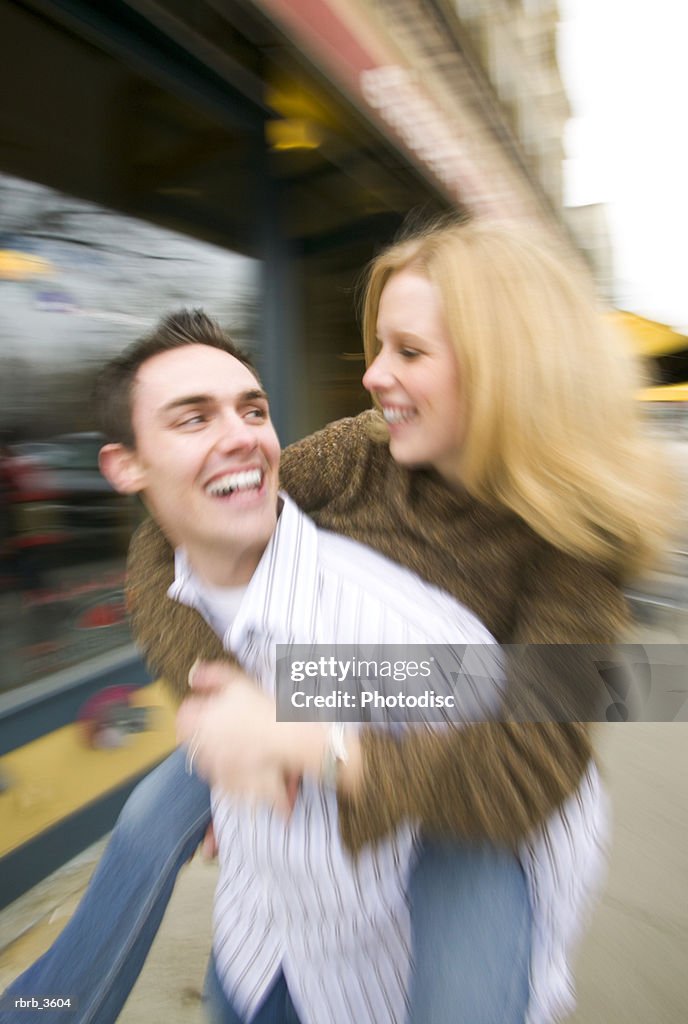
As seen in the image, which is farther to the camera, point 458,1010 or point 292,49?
point 292,49

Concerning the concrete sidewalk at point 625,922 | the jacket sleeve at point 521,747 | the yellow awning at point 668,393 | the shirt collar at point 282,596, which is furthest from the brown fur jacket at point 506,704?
the concrete sidewalk at point 625,922

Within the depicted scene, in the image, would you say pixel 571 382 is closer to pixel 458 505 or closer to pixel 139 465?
pixel 458 505

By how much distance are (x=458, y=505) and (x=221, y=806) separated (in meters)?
0.46

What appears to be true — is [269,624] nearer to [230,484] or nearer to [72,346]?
[230,484]

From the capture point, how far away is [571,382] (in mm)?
632

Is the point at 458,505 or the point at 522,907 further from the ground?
the point at 458,505

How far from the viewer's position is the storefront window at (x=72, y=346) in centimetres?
96

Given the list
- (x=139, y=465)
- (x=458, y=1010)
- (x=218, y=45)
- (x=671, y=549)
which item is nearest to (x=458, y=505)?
(x=671, y=549)

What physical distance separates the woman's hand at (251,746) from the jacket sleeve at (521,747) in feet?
0.21

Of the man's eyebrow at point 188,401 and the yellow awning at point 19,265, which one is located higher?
the yellow awning at point 19,265

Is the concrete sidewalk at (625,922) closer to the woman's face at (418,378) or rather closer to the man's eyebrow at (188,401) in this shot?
the woman's face at (418,378)

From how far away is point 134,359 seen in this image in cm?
77

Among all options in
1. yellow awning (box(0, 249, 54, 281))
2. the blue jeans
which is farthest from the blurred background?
the blue jeans

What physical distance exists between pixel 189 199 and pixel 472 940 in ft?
3.55
